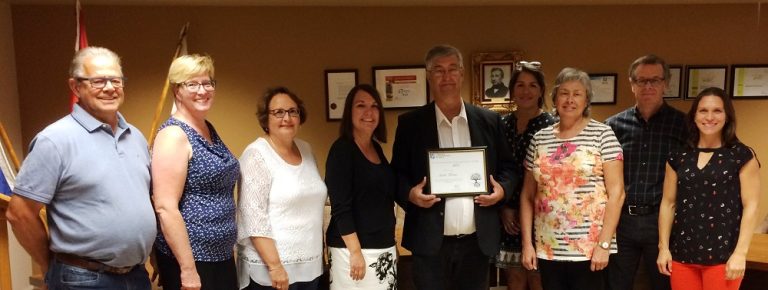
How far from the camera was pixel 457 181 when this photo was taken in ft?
7.20

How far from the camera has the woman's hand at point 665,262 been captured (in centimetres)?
227

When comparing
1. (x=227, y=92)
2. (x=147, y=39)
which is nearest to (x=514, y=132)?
(x=227, y=92)

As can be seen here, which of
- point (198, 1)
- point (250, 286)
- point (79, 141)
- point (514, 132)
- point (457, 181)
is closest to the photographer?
point (79, 141)

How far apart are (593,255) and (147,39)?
129 inches

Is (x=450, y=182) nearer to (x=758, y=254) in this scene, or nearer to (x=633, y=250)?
(x=633, y=250)

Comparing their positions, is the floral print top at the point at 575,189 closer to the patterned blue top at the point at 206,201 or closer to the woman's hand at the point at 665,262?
the woman's hand at the point at 665,262

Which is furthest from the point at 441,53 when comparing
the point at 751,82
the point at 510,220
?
the point at 751,82

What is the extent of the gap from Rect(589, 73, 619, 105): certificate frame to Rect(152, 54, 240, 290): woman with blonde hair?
3217 millimetres

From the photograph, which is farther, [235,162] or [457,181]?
[457,181]

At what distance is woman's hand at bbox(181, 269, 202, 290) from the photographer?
69.5 inches

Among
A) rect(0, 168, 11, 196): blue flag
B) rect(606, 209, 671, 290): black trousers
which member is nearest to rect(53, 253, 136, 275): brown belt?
rect(0, 168, 11, 196): blue flag

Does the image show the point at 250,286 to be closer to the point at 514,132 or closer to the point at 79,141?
the point at 79,141

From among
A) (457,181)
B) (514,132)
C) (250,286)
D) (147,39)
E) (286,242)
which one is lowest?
(250,286)

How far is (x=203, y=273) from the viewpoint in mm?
1863
